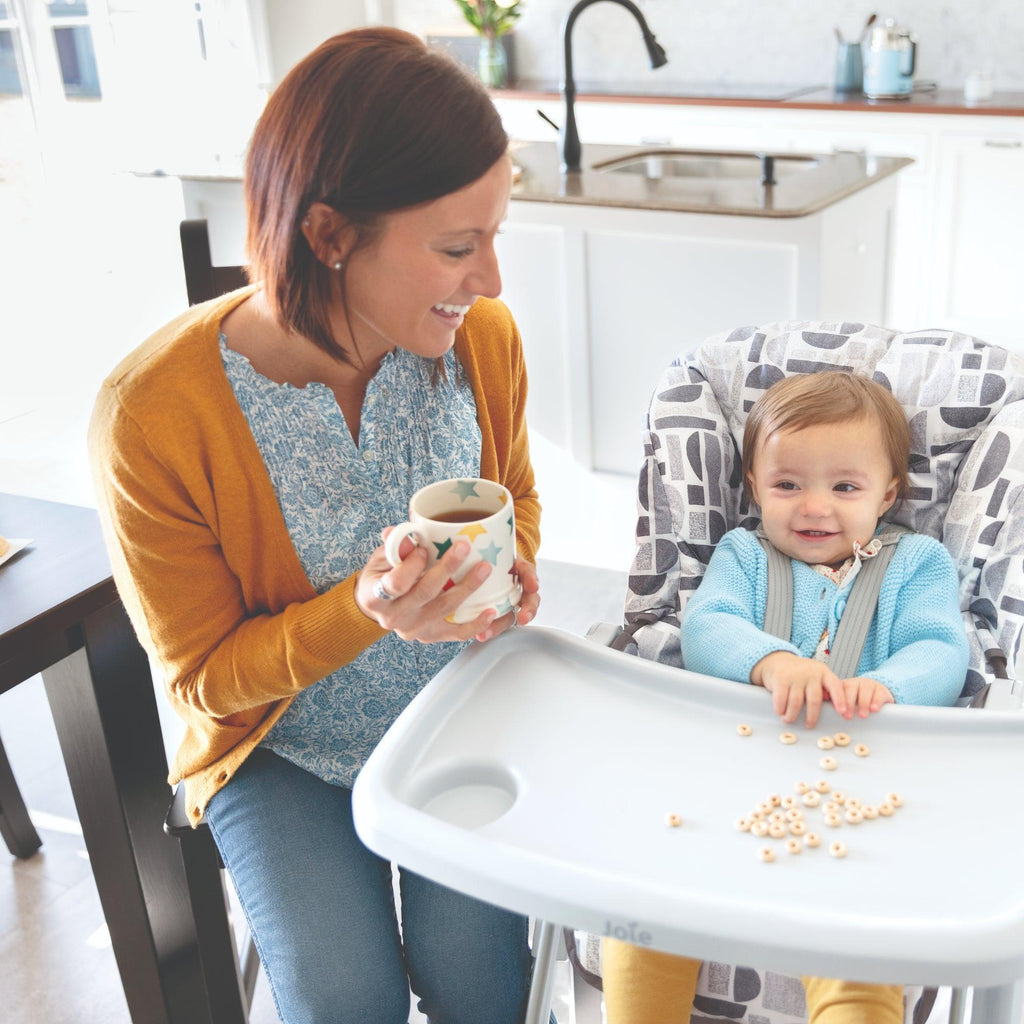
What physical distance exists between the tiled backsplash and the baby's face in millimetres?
3570

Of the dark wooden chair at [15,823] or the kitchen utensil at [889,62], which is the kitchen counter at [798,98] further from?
the dark wooden chair at [15,823]

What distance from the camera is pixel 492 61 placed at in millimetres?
4941

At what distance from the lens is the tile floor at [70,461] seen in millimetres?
1809

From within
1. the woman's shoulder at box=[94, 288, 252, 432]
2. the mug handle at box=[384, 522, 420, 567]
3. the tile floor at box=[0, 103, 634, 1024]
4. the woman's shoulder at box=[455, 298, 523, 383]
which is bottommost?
the tile floor at box=[0, 103, 634, 1024]

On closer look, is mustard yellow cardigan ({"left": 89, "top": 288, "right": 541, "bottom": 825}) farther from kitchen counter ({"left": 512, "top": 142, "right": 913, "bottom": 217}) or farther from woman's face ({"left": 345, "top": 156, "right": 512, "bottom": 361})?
kitchen counter ({"left": 512, "top": 142, "right": 913, "bottom": 217})

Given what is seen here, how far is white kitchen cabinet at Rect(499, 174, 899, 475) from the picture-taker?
2.71 m

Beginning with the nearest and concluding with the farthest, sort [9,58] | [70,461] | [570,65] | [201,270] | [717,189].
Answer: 1. [201,270]
2. [717,189]
3. [570,65]
4. [70,461]
5. [9,58]

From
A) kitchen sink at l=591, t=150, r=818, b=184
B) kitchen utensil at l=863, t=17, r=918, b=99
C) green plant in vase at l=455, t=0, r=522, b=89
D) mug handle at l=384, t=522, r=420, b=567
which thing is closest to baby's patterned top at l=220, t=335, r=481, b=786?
mug handle at l=384, t=522, r=420, b=567

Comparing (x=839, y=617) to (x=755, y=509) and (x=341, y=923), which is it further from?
(x=341, y=923)

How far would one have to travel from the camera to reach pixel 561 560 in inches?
118

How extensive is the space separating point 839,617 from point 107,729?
856mm

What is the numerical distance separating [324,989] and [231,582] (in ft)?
1.40

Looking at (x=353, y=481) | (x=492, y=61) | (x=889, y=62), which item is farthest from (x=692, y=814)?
(x=492, y=61)

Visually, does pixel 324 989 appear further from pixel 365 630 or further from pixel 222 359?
pixel 222 359
